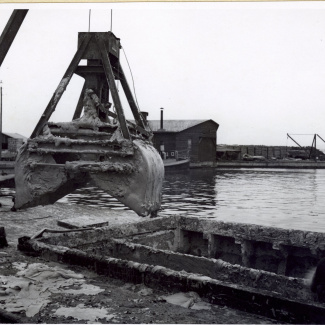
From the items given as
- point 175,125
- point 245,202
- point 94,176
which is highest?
point 175,125

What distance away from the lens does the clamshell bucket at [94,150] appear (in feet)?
17.5

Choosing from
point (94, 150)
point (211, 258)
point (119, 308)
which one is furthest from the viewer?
point (211, 258)

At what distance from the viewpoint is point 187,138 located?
40688 mm

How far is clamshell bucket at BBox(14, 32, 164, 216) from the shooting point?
533 cm

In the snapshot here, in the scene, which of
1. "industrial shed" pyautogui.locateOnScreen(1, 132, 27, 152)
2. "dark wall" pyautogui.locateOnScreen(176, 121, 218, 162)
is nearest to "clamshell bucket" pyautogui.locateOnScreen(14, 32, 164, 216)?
"industrial shed" pyautogui.locateOnScreen(1, 132, 27, 152)

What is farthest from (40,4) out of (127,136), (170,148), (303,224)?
(170,148)

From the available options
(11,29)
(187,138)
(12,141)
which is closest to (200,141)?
(187,138)

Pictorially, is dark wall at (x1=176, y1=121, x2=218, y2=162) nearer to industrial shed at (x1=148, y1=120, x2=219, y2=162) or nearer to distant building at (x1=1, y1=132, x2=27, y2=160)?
industrial shed at (x1=148, y1=120, x2=219, y2=162)

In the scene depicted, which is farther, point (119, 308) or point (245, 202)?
point (245, 202)

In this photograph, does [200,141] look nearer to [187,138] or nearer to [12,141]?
[187,138]

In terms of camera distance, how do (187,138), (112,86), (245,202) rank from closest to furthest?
(112,86) → (245,202) → (187,138)

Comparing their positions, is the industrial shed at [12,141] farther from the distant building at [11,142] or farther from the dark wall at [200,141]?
the dark wall at [200,141]

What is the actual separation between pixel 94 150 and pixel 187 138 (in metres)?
35.5

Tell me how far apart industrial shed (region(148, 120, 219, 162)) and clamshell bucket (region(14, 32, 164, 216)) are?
31.9 meters
